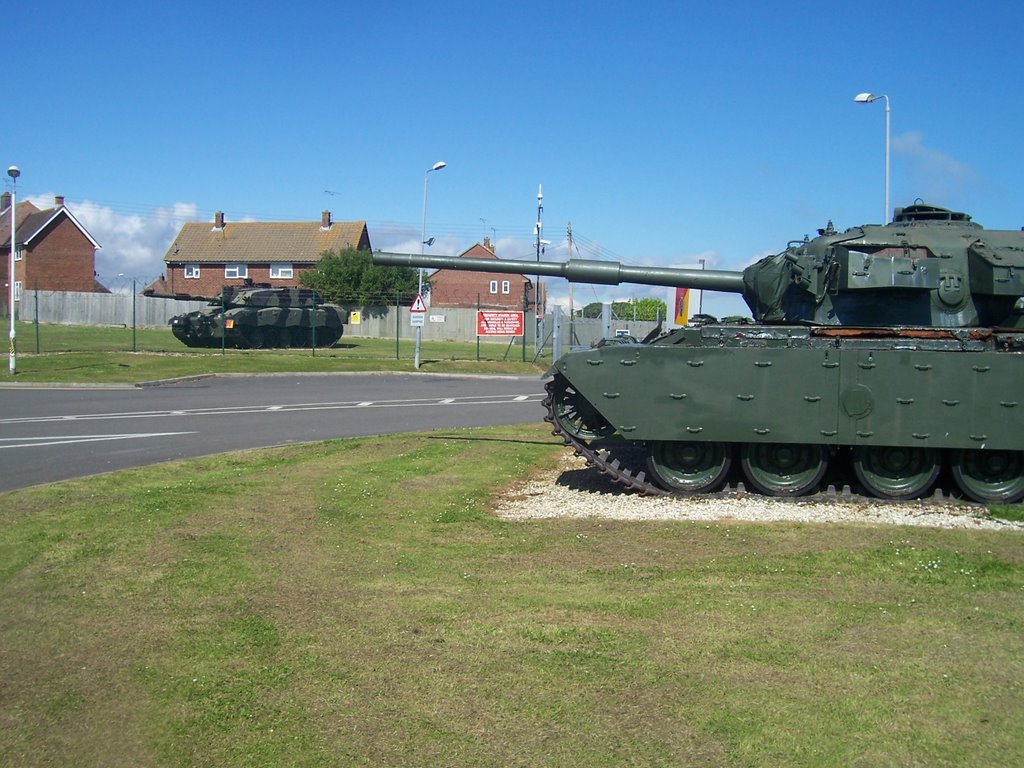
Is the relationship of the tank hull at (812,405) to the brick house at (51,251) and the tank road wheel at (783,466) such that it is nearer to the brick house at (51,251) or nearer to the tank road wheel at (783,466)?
the tank road wheel at (783,466)

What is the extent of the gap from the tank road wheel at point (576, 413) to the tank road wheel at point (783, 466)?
59.5 inches

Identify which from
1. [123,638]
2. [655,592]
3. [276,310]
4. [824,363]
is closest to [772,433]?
[824,363]

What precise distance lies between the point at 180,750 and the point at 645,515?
602 centimetres

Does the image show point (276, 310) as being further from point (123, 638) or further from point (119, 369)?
point (123, 638)

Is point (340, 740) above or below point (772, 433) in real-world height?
below

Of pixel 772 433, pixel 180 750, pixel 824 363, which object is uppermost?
pixel 824 363

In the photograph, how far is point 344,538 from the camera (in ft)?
27.4

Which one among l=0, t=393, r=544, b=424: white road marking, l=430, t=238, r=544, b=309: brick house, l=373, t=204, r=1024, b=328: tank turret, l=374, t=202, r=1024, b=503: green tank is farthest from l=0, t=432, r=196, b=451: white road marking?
l=430, t=238, r=544, b=309: brick house

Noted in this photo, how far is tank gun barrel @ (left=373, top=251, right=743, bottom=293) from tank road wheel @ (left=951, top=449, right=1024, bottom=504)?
3065 millimetres

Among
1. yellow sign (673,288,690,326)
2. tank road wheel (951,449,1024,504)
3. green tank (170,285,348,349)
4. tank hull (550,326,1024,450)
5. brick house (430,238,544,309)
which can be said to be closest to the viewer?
tank hull (550,326,1024,450)

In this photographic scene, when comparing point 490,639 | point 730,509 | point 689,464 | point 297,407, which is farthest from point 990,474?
point 297,407

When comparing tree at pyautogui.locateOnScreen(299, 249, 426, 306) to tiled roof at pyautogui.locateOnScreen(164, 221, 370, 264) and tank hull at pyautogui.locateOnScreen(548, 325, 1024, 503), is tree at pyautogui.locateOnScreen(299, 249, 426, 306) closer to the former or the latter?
tiled roof at pyautogui.locateOnScreen(164, 221, 370, 264)

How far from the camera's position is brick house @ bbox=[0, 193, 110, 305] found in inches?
2584

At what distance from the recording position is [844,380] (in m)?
10.1
